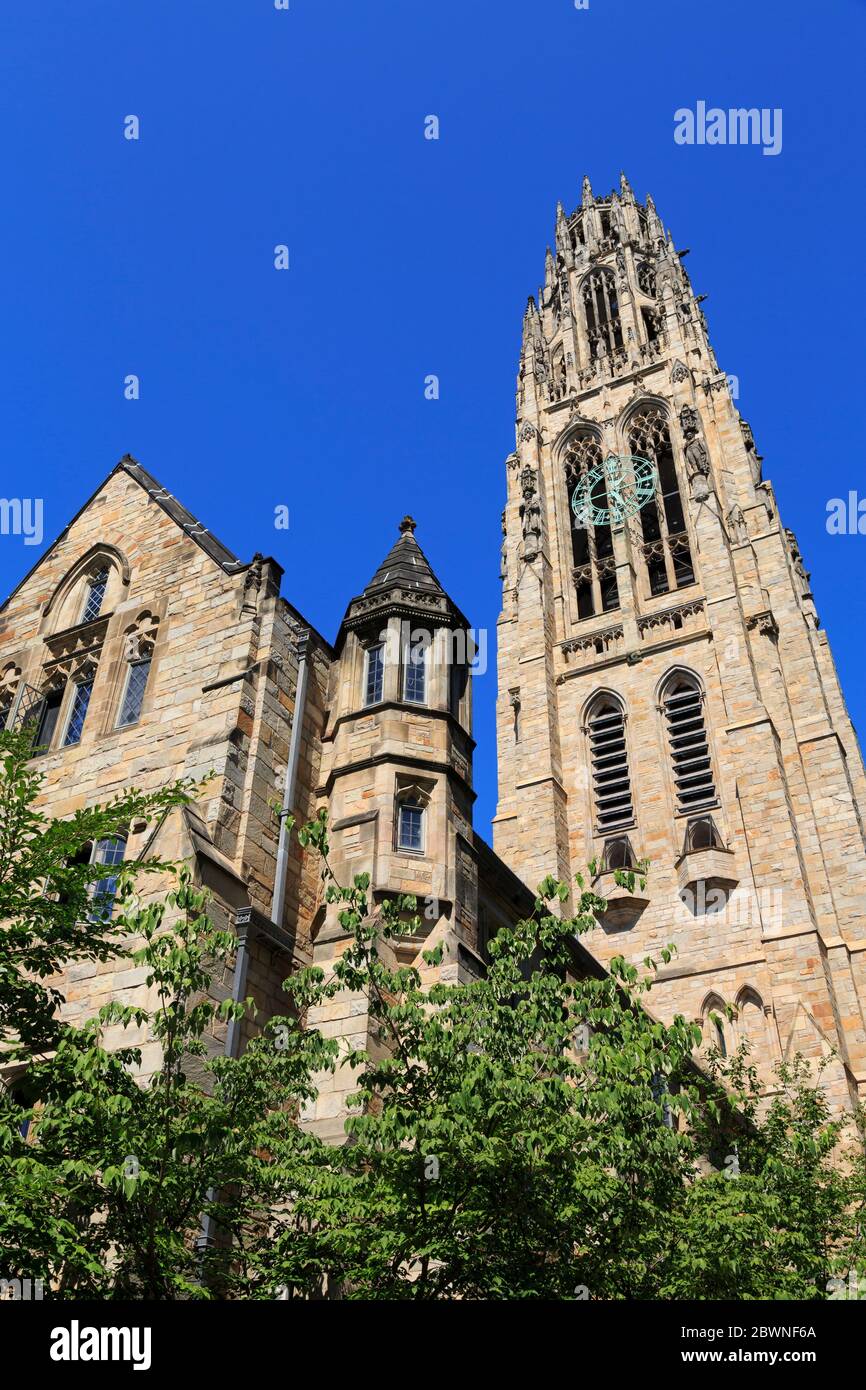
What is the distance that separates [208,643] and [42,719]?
3198 mm

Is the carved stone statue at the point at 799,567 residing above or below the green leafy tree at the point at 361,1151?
above

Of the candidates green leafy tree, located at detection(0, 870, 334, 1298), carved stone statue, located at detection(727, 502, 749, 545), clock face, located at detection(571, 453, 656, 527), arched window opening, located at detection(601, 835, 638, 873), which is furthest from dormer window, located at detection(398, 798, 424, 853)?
clock face, located at detection(571, 453, 656, 527)

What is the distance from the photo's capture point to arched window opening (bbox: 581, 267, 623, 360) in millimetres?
58312

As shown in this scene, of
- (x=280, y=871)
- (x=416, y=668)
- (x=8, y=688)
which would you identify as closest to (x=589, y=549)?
(x=8, y=688)

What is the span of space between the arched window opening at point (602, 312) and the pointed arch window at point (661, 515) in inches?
276

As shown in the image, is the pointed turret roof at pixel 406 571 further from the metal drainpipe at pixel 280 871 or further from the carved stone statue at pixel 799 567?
the carved stone statue at pixel 799 567

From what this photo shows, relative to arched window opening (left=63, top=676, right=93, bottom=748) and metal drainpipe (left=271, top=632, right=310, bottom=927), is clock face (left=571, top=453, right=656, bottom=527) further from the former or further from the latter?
metal drainpipe (left=271, top=632, right=310, bottom=927)

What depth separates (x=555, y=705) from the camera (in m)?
43.6

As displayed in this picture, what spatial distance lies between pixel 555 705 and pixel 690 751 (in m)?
5.82

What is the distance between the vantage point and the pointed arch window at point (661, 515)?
46625mm

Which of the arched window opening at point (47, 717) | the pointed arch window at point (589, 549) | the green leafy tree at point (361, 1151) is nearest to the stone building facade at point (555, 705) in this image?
the arched window opening at point (47, 717)

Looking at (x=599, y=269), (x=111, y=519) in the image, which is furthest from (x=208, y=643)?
(x=599, y=269)

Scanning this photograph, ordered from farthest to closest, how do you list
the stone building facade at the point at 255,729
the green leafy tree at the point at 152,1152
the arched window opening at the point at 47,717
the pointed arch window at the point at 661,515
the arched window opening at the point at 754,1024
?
the pointed arch window at the point at 661,515
the arched window opening at the point at 754,1024
the arched window opening at the point at 47,717
the stone building facade at the point at 255,729
the green leafy tree at the point at 152,1152

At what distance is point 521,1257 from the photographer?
949 centimetres
